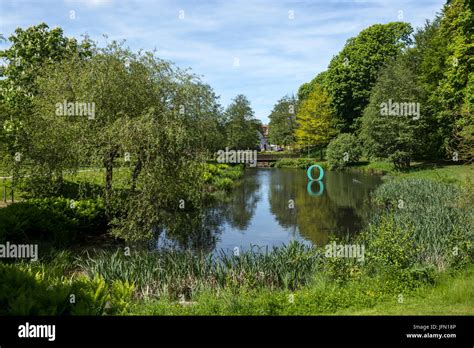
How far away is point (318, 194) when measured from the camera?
33.3 m

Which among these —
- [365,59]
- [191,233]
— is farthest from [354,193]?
[365,59]

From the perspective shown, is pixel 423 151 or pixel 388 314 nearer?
pixel 388 314

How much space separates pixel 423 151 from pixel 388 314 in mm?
42565

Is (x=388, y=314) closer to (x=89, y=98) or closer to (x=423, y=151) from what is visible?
(x=89, y=98)

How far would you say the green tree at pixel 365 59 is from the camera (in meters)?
58.6

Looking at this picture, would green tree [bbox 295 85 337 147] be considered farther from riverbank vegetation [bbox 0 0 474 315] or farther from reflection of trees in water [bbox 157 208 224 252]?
reflection of trees in water [bbox 157 208 224 252]

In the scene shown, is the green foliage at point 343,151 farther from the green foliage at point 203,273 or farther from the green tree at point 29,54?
the green foliage at point 203,273

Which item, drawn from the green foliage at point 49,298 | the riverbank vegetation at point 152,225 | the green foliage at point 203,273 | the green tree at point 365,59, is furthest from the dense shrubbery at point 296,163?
the green foliage at point 49,298

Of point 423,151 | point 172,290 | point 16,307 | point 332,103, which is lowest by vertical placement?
point 172,290

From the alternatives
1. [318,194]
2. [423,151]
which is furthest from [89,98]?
[423,151]

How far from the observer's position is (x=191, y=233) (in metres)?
19.9

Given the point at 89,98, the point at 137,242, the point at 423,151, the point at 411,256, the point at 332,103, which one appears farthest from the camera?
the point at 332,103

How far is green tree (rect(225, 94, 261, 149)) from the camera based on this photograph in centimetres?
6959

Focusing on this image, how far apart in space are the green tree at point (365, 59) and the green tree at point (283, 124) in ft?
51.6
